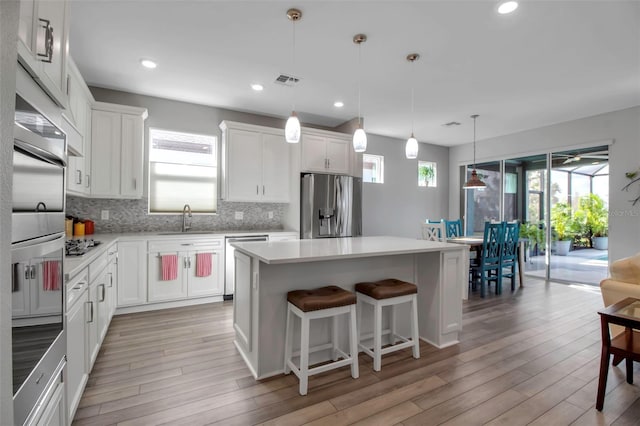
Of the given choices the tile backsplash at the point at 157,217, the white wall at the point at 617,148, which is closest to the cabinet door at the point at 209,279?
the tile backsplash at the point at 157,217

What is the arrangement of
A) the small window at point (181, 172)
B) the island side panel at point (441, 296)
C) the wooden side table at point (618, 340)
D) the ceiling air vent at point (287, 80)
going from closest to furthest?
the wooden side table at point (618, 340), the island side panel at point (441, 296), the ceiling air vent at point (287, 80), the small window at point (181, 172)

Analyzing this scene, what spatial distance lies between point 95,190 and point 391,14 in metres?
3.66

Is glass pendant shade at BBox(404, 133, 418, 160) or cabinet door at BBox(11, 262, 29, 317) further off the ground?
glass pendant shade at BBox(404, 133, 418, 160)

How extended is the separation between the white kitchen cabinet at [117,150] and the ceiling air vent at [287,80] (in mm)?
1767

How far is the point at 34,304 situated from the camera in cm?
100

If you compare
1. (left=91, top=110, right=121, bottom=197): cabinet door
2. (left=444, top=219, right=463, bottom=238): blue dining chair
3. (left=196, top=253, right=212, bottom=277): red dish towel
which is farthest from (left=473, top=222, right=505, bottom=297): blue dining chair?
(left=91, top=110, right=121, bottom=197): cabinet door

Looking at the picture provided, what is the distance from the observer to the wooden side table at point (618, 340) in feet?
5.86

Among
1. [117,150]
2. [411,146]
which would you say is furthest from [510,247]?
[117,150]

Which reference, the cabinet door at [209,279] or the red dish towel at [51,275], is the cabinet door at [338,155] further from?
the red dish towel at [51,275]

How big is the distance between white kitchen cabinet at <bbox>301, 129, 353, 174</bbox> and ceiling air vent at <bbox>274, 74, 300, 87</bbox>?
3.22ft

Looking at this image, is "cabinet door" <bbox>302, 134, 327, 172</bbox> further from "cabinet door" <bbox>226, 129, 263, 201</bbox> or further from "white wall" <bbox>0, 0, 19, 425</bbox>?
"white wall" <bbox>0, 0, 19, 425</bbox>

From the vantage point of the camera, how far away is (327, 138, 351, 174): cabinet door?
492cm

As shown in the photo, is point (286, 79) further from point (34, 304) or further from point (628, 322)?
point (628, 322)

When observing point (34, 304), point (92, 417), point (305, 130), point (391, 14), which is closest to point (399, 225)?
point (305, 130)
